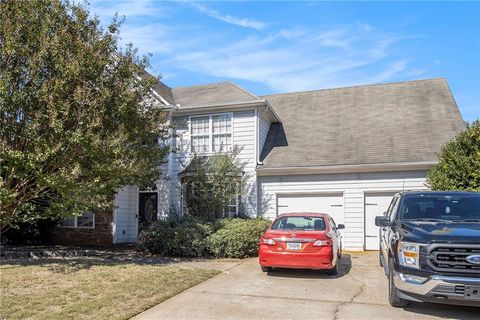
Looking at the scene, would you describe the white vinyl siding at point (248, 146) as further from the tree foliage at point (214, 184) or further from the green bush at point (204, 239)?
the green bush at point (204, 239)

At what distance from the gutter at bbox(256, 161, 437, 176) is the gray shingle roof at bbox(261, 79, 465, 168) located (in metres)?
Answer: 0.19

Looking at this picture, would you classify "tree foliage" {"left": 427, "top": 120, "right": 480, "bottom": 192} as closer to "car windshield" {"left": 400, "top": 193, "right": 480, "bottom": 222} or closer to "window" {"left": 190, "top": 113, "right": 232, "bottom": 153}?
"car windshield" {"left": 400, "top": 193, "right": 480, "bottom": 222}

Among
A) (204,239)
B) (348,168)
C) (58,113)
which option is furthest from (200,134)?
(58,113)

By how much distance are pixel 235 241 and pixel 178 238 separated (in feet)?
6.22

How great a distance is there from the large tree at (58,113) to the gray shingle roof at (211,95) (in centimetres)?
566

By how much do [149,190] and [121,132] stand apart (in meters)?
7.01

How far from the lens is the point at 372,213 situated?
50.8 feet

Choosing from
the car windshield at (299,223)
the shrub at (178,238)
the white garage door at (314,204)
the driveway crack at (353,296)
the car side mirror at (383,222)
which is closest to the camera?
the driveway crack at (353,296)

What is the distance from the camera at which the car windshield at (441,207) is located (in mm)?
7484

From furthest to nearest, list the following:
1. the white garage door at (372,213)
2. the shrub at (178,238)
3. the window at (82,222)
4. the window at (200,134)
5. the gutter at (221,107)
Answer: the window at (82,222) < the window at (200,134) < the gutter at (221,107) < the white garage door at (372,213) < the shrub at (178,238)

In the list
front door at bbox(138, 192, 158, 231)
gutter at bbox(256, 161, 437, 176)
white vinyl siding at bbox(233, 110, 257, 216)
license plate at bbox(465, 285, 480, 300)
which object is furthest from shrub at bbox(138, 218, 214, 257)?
license plate at bbox(465, 285, 480, 300)

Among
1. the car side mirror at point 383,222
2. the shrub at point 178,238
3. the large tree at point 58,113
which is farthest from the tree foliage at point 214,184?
the car side mirror at point 383,222

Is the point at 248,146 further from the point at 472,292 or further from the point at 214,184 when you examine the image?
the point at 472,292

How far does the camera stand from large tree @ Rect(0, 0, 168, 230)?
10.5 meters
